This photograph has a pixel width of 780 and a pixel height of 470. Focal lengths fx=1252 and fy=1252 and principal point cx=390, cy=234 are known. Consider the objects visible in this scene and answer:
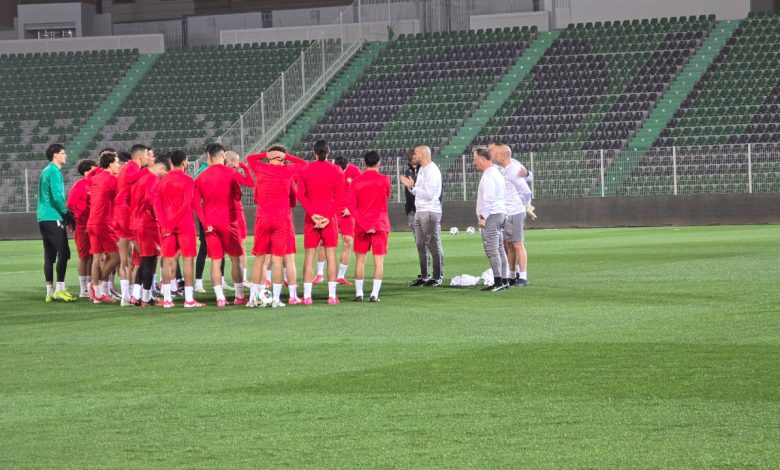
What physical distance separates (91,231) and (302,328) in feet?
17.5

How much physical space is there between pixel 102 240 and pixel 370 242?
363 cm

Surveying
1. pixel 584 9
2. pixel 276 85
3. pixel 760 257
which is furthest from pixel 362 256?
pixel 584 9

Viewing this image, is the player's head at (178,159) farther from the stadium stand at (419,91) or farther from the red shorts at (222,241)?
the stadium stand at (419,91)

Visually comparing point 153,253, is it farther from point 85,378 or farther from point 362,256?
point 85,378

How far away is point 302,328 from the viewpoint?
40.7 ft

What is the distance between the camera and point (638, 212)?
35750mm

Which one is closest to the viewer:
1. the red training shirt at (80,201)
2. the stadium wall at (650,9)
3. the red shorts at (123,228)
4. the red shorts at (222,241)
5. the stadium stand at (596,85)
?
the red shorts at (222,241)

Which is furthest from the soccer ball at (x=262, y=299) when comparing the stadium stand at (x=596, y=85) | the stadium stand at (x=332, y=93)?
the stadium stand at (x=332, y=93)

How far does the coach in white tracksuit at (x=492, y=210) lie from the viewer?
16484 millimetres

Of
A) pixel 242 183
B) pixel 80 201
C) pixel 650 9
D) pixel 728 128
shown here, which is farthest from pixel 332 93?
pixel 242 183

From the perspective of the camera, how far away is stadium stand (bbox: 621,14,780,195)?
115 feet

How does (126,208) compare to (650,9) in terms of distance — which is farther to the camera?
(650,9)

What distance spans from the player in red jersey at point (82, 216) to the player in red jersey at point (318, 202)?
147 inches

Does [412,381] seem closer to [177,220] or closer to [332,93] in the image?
[177,220]
